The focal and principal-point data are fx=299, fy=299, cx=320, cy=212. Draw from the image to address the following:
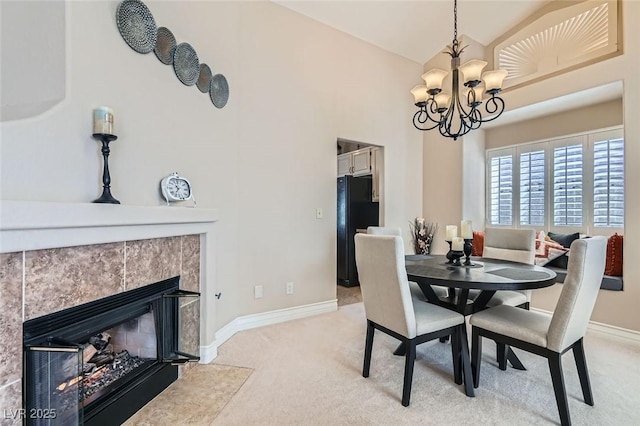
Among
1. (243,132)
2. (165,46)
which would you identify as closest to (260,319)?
(243,132)

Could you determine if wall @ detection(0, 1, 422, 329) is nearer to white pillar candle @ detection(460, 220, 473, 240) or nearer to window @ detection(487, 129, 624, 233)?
window @ detection(487, 129, 624, 233)

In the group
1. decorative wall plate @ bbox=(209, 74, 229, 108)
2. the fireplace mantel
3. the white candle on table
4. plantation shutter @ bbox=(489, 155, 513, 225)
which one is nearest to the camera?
the fireplace mantel

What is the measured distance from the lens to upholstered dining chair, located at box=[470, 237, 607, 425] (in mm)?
1501

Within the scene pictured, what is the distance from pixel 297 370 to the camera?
208cm

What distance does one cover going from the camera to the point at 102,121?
1424 millimetres

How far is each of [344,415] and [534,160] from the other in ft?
12.3

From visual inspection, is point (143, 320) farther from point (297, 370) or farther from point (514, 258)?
point (514, 258)

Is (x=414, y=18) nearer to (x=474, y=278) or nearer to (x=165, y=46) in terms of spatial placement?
(x=165, y=46)

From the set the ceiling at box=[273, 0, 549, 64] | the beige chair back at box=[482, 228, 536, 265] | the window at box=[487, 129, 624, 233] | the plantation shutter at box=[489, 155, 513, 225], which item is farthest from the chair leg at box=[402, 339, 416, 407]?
the ceiling at box=[273, 0, 549, 64]

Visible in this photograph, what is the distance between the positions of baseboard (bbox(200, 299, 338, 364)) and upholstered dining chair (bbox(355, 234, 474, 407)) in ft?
3.74

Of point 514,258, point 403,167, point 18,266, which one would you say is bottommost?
point 514,258

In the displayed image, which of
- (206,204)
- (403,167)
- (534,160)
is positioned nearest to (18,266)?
(206,204)

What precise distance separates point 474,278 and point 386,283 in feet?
1.69

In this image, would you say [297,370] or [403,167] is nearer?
[297,370]
